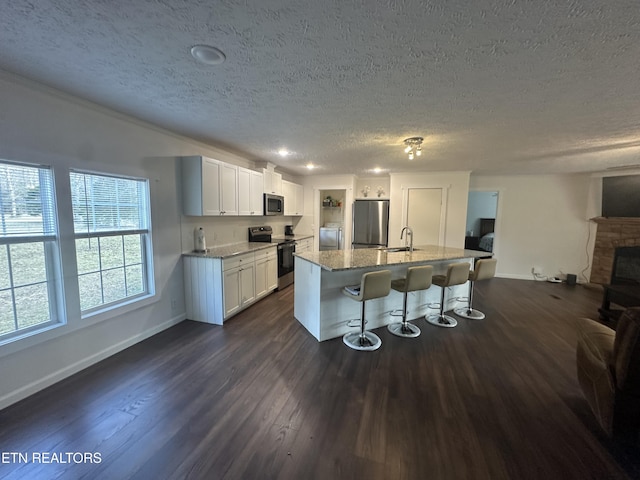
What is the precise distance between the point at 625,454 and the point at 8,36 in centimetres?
441

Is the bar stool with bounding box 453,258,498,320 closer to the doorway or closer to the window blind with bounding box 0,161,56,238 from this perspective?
the window blind with bounding box 0,161,56,238

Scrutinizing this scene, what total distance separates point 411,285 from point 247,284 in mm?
2332

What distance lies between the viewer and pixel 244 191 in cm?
413

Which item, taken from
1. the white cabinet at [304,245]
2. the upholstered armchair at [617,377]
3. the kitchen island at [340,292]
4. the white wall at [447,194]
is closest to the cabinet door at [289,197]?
the white cabinet at [304,245]

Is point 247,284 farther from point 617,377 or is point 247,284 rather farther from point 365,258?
point 617,377

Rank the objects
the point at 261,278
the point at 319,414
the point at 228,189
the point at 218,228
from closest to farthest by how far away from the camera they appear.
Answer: the point at 319,414 < the point at 228,189 < the point at 218,228 < the point at 261,278

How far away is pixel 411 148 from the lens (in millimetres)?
3367

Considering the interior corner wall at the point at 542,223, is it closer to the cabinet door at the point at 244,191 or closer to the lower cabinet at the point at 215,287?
the cabinet door at the point at 244,191

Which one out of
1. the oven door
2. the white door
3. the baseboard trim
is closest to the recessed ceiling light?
the baseboard trim

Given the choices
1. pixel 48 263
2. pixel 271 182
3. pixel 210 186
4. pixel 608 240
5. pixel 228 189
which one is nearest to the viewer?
pixel 48 263

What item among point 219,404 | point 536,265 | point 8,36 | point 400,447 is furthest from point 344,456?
point 536,265

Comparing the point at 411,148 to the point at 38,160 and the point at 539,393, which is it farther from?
the point at 38,160

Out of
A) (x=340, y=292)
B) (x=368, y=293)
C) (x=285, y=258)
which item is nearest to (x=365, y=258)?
(x=340, y=292)

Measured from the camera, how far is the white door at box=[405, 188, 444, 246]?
5.70 m
